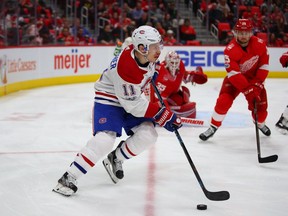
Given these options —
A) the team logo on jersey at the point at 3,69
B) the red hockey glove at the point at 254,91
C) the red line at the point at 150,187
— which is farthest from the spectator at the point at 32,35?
the red hockey glove at the point at 254,91

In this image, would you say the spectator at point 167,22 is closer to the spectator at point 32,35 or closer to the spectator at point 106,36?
the spectator at point 106,36

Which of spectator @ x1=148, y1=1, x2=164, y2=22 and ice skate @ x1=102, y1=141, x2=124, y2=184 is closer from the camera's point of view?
ice skate @ x1=102, y1=141, x2=124, y2=184

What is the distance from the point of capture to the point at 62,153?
4906mm

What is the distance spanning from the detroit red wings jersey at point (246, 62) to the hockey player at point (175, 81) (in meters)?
0.99

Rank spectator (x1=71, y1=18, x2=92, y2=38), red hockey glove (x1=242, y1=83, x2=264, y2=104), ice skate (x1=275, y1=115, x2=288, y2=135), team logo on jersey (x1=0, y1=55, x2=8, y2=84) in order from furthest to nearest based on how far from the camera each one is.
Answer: spectator (x1=71, y1=18, x2=92, y2=38), team logo on jersey (x1=0, y1=55, x2=8, y2=84), ice skate (x1=275, y1=115, x2=288, y2=135), red hockey glove (x1=242, y1=83, x2=264, y2=104)

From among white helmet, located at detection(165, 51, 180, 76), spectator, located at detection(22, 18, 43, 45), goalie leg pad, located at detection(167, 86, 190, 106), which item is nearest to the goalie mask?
white helmet, located at detection(165, 51, 180, 76)

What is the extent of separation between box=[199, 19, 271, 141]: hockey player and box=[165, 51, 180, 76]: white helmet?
43.1 inches

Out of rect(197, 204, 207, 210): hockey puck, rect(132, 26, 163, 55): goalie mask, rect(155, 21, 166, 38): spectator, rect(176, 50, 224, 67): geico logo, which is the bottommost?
rect(176, 50, 224, 67): geico logo

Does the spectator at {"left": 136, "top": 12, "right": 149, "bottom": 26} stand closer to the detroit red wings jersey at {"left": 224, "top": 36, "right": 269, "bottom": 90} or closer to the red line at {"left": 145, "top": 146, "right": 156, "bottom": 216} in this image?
the detroit red wings jersey at {"left": 224, "top": 36, "right": 269, "bottom": 90}

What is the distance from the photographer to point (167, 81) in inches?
253

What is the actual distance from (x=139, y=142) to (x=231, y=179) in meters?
0.76

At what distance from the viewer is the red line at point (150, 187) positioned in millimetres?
3336

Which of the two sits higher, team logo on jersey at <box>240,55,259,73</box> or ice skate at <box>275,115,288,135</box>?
team logo on jersey at <box>240,55,259,73</box>

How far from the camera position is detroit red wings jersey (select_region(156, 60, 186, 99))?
641 centimetres
